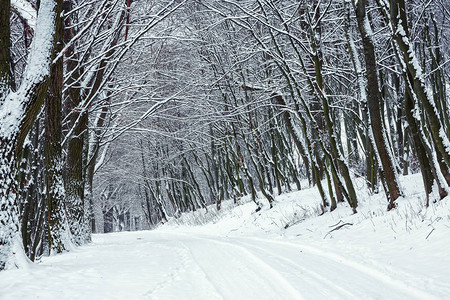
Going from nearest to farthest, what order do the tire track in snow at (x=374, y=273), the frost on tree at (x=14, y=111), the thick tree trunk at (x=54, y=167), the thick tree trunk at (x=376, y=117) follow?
the tire track in snow at (x=374, y=273) → the frost on tree at (x=14, y=111) → the thick tree trunk at (x=54, y=167) → the thick tree trunk at (x=376, y=117)

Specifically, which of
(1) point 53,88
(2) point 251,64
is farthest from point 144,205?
(1) point 53,88

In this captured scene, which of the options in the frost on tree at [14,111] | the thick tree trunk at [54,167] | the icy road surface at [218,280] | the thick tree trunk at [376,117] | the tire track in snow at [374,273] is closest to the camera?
the tire track in snow at [374,273]

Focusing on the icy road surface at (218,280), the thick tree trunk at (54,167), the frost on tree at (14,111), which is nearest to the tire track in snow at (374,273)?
the icy road surface at (218,280)

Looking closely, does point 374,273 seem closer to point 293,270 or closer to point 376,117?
point 293,270

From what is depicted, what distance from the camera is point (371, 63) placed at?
24.5 ft

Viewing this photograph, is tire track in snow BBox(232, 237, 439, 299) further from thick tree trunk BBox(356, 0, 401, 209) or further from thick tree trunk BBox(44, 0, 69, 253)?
thick tree trunk BBox(44, 0, 69, 253)

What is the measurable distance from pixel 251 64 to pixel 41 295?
12.7 metres

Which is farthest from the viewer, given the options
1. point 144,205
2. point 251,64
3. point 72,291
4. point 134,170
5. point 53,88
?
point 144,205

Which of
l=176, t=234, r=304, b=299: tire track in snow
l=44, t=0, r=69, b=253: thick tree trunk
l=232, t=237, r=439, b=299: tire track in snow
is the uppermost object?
l=44, t=0, r=69, b=253: thick tree trunk

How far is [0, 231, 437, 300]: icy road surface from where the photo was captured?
11.0 ft

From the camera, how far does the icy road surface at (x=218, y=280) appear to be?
3.36m

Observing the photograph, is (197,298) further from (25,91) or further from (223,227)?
(223,227)

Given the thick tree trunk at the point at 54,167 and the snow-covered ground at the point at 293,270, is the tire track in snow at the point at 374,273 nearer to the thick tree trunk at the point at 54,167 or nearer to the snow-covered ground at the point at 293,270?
the snow-covered ground at the point at 293,270

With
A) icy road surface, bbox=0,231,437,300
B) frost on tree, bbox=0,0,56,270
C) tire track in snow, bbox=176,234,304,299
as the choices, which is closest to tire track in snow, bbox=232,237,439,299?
icy road surface, bbox=0,231,437,300
